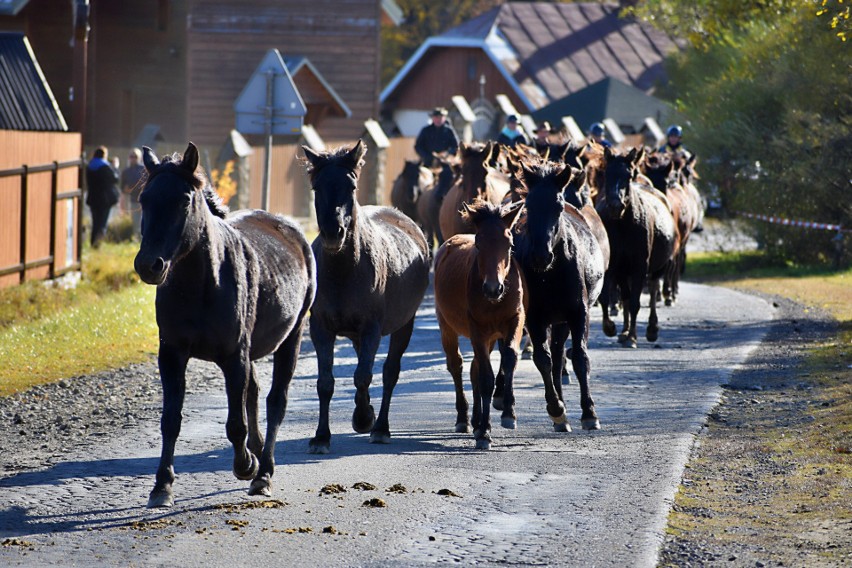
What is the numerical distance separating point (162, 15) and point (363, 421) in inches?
1267

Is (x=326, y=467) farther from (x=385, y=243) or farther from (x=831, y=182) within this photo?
(x=831, y=182)

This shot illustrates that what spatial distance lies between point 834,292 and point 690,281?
3583mm

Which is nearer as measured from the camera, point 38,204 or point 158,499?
point 158,499

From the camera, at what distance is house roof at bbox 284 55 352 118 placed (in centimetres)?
3972

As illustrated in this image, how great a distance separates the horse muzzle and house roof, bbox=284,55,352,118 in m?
31.6

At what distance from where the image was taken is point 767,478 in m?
9.92

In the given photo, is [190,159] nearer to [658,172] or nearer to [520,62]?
[658,172]

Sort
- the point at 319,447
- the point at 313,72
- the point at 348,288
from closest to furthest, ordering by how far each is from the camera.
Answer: the point at 319,447, the point at 348,288, the point at 313,72

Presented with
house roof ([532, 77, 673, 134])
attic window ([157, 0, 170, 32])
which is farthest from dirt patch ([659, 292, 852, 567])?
house roof ([532, 77, 673, 134])

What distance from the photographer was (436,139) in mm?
26859

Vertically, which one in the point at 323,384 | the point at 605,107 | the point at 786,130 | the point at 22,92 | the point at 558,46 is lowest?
the point at 323,384

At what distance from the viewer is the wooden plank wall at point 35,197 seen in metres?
19.3

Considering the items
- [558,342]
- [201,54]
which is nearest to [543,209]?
[558,342]

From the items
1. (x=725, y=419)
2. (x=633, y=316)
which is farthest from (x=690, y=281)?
(x=725, y=419)
